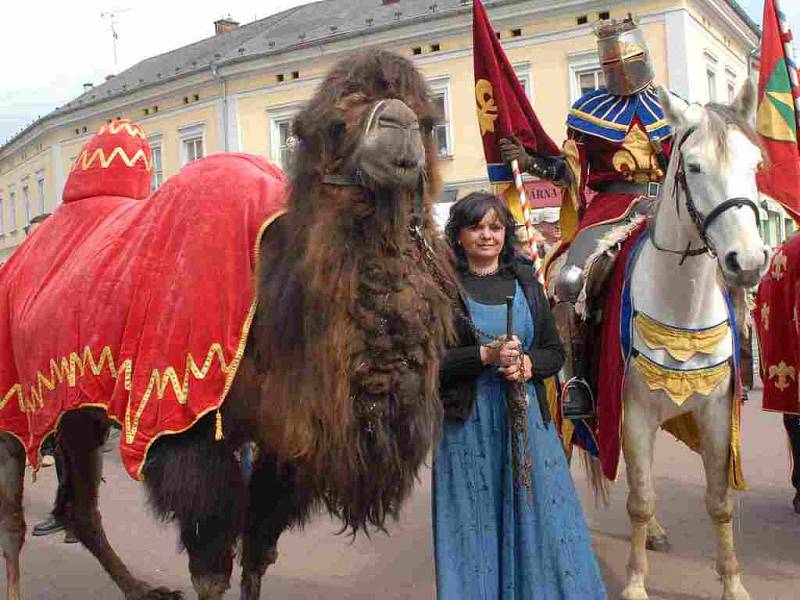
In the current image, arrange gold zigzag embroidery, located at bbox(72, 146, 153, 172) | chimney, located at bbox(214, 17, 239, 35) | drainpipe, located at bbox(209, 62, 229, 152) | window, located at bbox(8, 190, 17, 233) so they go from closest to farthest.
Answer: gold zigzag embroidery, located at bbox(72, 146, 153, 172), drainpipe, located at bbox(209, 62, 229, 152), chimney, located at bbox(214, 17, 239, 35), window, located at bbox(8, 190, 17, 233)

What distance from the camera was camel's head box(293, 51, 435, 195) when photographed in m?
2.46

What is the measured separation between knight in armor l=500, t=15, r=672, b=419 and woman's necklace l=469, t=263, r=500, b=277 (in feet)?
3.35

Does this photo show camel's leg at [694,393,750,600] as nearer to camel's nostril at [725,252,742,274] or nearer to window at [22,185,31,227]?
camel's nostril at [725,252,742,274]

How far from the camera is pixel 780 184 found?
4.64 metres

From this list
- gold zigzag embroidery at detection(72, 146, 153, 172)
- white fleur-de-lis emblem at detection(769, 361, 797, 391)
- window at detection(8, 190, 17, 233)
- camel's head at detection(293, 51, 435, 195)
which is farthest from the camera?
window at detection(8, 190, 17, 233)

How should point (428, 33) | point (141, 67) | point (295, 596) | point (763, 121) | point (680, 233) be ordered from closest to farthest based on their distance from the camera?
point (680, 233) → point (295, 596) → point (763, 121) → point (428, 33) → point (141, 67)

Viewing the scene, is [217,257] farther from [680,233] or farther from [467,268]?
[680,233]

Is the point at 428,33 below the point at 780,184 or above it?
above

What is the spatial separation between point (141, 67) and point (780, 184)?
3292 cm

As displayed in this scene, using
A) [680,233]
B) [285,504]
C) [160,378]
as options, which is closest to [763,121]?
[680,233]

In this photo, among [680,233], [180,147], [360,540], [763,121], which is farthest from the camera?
[180,147]

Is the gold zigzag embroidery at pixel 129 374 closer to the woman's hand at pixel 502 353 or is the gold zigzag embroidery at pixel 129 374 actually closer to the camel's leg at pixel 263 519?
the camel's leg at pixel 263 519

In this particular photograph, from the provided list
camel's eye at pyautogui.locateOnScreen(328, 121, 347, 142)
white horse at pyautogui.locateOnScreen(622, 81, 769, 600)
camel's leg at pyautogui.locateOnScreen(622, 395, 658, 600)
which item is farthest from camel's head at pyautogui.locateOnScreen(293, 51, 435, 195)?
camel's leg at pyautogui.locateOnScreen(622, 395, 658, 600)

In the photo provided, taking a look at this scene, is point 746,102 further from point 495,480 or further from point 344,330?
point 344,330
